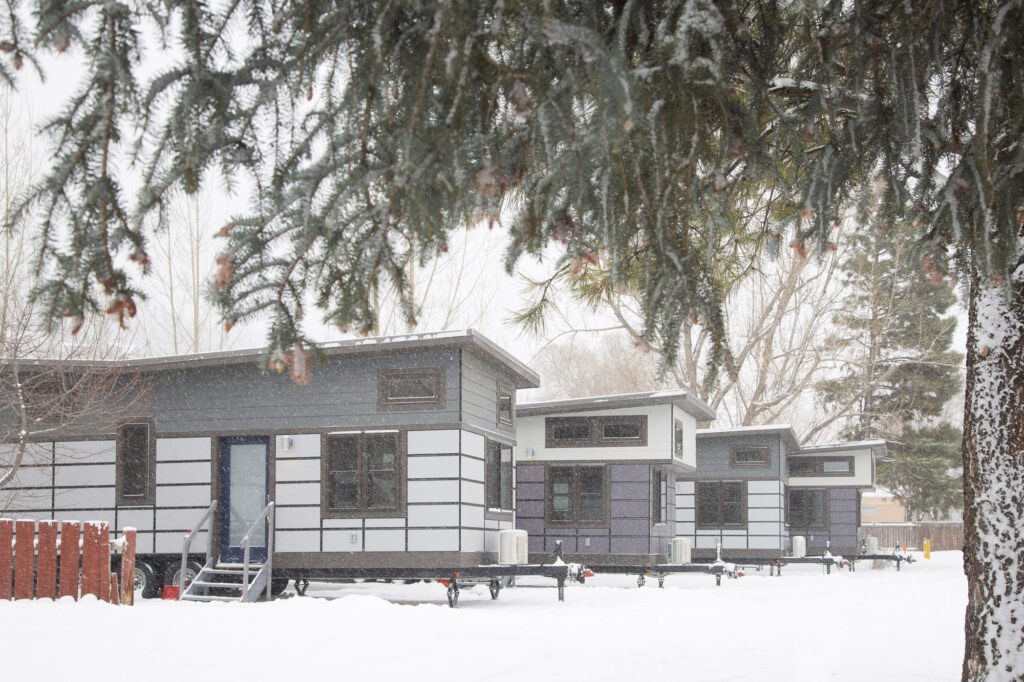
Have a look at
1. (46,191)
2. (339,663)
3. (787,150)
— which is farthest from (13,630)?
(787,150)

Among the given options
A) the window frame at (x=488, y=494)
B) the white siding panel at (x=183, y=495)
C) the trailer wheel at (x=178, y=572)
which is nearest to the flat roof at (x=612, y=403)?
the window frame at (x=488, y=494)

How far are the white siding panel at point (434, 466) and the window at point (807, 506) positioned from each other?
16948mm

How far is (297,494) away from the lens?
14.7 metres

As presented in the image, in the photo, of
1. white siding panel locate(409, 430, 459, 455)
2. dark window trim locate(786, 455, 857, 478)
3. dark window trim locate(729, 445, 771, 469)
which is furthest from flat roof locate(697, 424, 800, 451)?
white siding panel locate(409, 430, 459, 455)

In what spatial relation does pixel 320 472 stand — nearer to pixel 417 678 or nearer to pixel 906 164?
pixel 417 678

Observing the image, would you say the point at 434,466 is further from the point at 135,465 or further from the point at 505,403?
the point at 135,465

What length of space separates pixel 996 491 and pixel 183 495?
12271 millimetres

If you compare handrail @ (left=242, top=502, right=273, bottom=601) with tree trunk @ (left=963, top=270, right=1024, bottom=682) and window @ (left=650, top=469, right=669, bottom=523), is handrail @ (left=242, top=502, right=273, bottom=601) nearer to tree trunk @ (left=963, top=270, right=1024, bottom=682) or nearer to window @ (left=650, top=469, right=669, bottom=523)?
window @ (left=650, top=469, right=669, bottom=523)

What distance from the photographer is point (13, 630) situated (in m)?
8.47

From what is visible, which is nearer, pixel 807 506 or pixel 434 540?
pixel 434 540

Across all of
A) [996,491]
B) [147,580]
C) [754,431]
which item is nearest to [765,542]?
[754,431]

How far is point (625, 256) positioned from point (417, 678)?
3.74 meters

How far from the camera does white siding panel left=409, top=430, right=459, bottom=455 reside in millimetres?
14086

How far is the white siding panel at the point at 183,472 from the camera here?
598 inches
